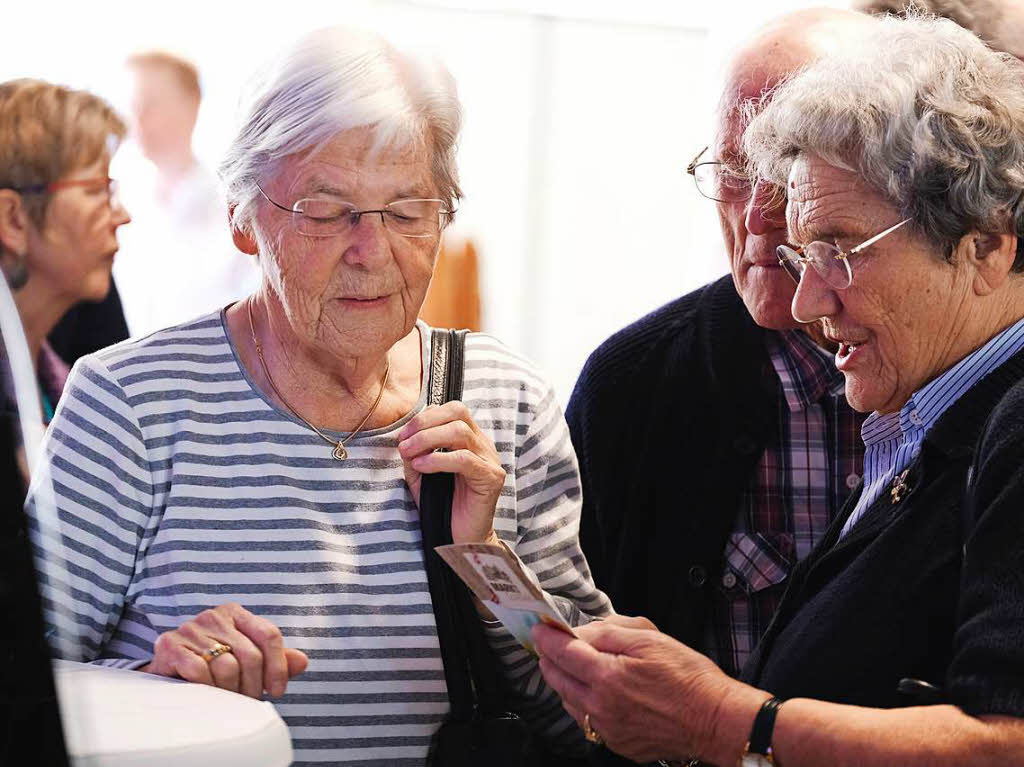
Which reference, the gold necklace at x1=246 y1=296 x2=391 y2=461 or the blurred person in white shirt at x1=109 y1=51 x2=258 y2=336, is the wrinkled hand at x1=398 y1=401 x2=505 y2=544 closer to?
the gold necklace at x1=246 y1=296 x2=391 y2=461

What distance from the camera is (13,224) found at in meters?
1.61

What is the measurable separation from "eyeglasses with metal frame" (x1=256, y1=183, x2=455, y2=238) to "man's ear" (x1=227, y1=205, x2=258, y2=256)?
4.0 inches

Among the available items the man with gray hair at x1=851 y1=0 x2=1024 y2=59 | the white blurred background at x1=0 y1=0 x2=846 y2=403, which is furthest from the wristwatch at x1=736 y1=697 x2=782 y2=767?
the white blurred background at x1=0 y1=0 x2=846 y2=403

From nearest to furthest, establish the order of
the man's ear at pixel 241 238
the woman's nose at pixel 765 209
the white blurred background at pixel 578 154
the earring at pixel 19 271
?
the earring at pixel 19 271 → the man's ear at pixel 241 238 → the woman's nose at pixel 765 209 → the white blurred background at pixel 578 154

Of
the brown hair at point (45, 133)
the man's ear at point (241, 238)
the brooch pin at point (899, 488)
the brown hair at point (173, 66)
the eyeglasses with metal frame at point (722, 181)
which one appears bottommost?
the brooch pin at point (899, 488)

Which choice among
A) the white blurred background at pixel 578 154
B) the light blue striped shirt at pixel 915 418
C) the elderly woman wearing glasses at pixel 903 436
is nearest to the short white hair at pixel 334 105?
the elderly woman wearing glasses at pixel 903 436

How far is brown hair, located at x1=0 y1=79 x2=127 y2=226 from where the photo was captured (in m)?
1.99

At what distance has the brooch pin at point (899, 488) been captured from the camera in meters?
1.51

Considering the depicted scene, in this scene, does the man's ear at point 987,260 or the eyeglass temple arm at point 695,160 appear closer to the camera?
the man's ear at point 987,260

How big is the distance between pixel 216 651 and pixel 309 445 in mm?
381

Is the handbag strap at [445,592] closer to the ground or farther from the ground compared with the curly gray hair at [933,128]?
closer to the ground

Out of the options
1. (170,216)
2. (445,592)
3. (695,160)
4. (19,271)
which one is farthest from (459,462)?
(170,216)

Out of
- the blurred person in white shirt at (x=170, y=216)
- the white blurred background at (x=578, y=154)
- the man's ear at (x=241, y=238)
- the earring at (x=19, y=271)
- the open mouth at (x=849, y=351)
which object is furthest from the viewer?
the white blurred background at (x=578, y=154)

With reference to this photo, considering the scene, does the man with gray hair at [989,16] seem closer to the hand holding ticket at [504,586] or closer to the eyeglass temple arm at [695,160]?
the eyeglass temple arm at [695,160]
